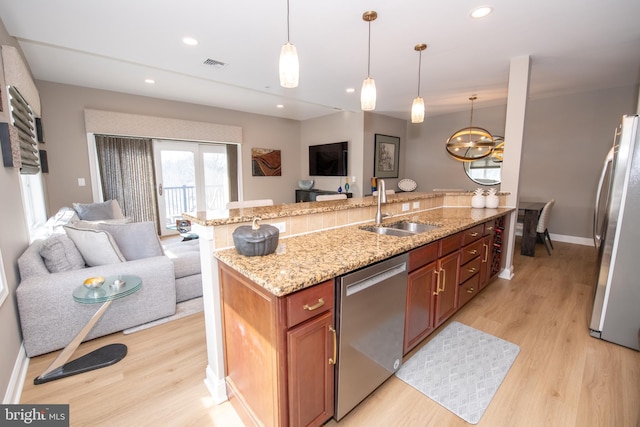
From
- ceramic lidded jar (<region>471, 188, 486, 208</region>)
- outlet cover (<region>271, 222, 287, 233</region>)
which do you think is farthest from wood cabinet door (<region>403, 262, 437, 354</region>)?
ceramic lidded jar (<region>471, 188, 486, 208</region>)

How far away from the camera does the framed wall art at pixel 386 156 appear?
19.7 feet

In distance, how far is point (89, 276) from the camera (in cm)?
209

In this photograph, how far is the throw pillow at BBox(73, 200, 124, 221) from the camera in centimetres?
382

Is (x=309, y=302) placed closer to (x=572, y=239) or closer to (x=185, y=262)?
(x=185, y=262)

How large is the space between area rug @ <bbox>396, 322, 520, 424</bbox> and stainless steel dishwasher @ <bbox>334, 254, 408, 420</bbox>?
270 mm

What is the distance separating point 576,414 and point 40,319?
3420mm

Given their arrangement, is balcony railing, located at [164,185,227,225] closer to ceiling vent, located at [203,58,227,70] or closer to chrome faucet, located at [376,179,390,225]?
ceiling vent, located at [203,58,227,70]

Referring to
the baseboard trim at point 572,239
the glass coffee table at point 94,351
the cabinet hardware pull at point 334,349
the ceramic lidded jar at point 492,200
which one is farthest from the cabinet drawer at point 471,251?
the baseboard trim at point 572,239

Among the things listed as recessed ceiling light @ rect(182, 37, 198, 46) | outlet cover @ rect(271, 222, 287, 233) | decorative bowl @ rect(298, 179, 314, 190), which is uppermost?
recessed ceiling light @ rect(182, 37, 198, 46)

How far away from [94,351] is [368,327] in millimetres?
2059

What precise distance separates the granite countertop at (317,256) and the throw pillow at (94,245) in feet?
4.52

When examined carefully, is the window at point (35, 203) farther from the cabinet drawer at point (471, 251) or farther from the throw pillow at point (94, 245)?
the cabinet drawer at point (471, 251)

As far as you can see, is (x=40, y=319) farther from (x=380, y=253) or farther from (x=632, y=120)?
(x=632, y=120)

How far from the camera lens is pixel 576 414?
1540 mm
